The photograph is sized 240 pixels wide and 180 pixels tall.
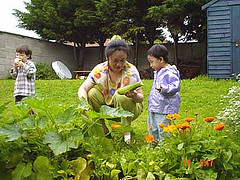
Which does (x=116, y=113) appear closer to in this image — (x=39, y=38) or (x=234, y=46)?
(x=234, y=46)

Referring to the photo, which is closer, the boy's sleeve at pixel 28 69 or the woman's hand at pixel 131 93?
the woman's hand at pixel 131 93

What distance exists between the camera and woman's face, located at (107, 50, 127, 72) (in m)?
2.65

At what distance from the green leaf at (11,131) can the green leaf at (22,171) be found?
13 cm

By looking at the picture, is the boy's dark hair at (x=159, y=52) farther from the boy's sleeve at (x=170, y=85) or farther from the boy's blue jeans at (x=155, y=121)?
the boy's blue jeans at (x=155, y=121)

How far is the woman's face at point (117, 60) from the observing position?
2.65 metres

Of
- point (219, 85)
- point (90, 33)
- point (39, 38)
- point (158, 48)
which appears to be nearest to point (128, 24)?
point (90, 33)

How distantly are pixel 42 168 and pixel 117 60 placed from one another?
1.44m

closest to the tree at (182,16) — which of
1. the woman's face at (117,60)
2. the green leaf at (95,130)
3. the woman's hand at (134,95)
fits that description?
the woman's face at (117,60)

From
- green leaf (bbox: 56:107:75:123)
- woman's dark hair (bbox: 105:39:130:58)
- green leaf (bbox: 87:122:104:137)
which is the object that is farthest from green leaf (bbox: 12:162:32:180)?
woman's dark hair (bbox: 105:39:130:58)

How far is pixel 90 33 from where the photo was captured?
14.2 m

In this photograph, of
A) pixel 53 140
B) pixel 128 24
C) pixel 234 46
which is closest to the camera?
pixel 53 140

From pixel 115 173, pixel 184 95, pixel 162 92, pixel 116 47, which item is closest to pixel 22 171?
pixel 115 173

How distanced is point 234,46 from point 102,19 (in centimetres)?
560

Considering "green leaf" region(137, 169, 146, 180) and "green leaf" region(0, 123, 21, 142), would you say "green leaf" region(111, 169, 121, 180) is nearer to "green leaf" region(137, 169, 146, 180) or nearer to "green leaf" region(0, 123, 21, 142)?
"green leaf" region(137, 169, 146, 180)
